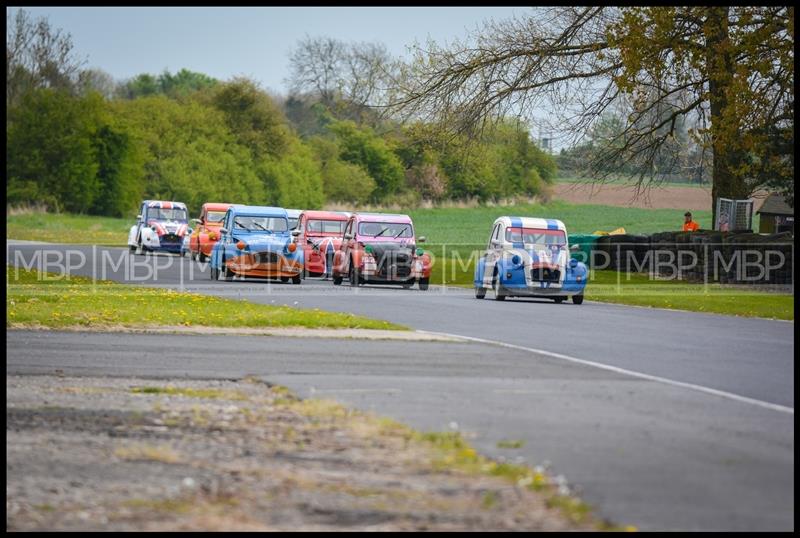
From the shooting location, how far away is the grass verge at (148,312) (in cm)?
2089

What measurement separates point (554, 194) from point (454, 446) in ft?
329

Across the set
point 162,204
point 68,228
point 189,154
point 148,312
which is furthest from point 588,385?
point 189,154

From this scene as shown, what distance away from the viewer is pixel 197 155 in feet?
285

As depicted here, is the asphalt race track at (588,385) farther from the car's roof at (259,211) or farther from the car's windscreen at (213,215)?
the car's windscreen at (213,215)

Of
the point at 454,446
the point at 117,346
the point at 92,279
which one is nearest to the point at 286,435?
the point at 454,446

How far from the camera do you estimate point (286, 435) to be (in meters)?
10.2

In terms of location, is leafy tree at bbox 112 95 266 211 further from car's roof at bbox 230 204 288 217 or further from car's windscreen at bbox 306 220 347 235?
car's roof at bbox 230 204 288 217

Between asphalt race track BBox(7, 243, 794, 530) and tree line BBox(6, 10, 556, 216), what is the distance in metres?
46.0

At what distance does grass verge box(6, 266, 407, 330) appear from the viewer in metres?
20.9

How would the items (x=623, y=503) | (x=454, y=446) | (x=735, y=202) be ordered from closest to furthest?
(x=623, y=503), (x=454, y=446), (x=735, y=202)

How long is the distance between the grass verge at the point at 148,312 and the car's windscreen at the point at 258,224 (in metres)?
7.62

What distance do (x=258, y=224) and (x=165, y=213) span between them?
1687 cm

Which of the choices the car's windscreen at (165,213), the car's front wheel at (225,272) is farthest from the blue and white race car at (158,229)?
the car's front wheel at (225,272)

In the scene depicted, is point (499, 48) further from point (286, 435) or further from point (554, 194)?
point (554, 194)
